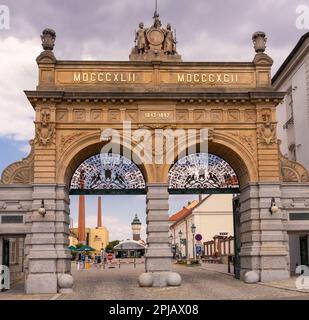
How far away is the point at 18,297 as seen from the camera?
20938 mm

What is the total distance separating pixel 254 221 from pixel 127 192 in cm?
651

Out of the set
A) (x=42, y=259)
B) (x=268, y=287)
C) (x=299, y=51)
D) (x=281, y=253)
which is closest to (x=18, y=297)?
(x=42, y=259)

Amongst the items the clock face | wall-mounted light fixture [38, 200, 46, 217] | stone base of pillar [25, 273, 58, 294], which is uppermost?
the clock face

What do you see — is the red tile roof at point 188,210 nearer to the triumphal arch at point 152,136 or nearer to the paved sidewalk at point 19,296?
the triumphal arch at point 152,136

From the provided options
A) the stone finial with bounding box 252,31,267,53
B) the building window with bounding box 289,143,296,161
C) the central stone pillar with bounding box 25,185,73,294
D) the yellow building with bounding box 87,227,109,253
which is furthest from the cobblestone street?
the yellow building with bounding box 87,227,109,253

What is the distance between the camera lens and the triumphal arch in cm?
2378

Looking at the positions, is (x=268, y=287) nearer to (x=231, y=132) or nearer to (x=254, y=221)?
(x=254, y=221)

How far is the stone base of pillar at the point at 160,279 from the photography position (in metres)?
23.0

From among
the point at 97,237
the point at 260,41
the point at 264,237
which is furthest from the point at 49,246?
the point at 97,237

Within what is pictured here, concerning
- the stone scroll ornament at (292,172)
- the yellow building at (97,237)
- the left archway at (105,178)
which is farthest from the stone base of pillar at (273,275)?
the yellow building at (97,237)

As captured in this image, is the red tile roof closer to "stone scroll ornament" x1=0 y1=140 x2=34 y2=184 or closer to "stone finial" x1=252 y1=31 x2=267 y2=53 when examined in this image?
"stone finial" x1=252 y1=31 x2=267 y2=53

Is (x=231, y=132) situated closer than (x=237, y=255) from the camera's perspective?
Yes

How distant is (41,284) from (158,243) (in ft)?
17.6

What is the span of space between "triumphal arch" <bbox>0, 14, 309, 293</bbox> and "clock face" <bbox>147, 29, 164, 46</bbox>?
0.26 feet
